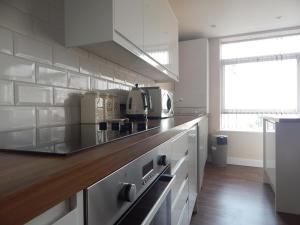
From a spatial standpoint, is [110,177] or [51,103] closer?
[110,177]

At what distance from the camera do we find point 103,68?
4.84ft

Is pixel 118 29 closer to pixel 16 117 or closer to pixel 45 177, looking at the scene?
pixel 16 117

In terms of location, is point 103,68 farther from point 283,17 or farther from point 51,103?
point 283,17

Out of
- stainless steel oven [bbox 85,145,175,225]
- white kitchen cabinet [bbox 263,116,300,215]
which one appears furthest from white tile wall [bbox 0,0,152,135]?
white kitchen cabinet [bbox 263,116,300,215]

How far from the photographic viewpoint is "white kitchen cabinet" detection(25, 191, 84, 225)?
0.32 metres

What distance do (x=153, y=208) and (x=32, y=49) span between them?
85cm

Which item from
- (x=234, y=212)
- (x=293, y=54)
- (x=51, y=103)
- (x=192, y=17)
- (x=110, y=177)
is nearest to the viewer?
(x=110, y=177)

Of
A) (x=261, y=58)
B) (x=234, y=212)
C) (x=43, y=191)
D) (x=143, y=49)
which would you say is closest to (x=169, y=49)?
(x=143, y=49)

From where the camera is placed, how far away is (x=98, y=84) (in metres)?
1.42

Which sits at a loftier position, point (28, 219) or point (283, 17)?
point (283, 17)

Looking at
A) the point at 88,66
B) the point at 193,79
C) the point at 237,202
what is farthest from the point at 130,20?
the point at 193,79

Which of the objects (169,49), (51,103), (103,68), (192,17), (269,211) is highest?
(192,17)

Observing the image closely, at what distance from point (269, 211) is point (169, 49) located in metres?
1.84

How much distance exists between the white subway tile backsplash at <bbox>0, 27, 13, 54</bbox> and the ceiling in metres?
2.06
